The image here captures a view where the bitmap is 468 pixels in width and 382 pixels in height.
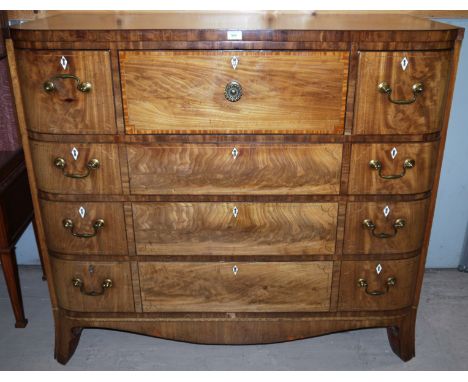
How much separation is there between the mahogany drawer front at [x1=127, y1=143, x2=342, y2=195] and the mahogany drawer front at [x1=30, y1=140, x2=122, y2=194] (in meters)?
0.06

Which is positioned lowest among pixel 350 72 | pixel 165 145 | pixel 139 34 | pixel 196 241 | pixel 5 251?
pixel 5 251

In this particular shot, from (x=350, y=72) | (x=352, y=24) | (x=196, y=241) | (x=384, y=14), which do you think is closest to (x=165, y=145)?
(x=196, y=241)

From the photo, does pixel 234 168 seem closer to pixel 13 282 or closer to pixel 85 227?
pixel 85 227

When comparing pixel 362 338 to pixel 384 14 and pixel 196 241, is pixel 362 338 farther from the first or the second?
pixel 384 14

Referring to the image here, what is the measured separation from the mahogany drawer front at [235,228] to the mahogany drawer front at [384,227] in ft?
0.22

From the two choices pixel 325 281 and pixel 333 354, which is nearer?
pixel 325 281

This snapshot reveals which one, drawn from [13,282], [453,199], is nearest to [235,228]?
[13,282]

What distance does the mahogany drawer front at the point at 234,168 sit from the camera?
1.51 metres

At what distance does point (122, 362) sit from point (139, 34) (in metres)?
1.27

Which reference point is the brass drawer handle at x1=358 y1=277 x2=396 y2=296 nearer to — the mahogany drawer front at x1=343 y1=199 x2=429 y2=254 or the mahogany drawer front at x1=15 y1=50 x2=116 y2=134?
the mahogany drawer front at x1=343 y1=199 x2=429 y2=254

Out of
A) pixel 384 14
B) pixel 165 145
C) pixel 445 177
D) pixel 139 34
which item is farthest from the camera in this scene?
pixel 445 177

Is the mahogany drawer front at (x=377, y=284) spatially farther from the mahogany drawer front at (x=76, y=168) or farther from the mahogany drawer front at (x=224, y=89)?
the mahogany drawer front at (x=76, y=168)

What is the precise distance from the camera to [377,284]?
174 centimetres

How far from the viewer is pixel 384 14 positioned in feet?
6.19
